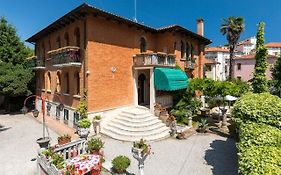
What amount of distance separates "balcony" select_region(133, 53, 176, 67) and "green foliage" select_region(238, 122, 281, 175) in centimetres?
1179

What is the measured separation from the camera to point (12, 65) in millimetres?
26953

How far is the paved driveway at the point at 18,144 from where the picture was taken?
11.9 m

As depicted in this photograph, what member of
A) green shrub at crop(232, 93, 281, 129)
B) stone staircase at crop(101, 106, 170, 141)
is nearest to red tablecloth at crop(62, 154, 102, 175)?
stone staircase at crop(101, 106, 170, 141)

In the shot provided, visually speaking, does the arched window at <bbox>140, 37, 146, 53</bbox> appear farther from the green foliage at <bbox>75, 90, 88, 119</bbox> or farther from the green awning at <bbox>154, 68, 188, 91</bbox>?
the green foliage at <bbox>75, 90, 88, 119</bbox>

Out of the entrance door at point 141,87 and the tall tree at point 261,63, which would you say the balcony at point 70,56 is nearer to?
the entrance door at point 141,87

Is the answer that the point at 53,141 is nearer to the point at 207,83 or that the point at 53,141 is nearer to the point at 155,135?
the point at 155,135

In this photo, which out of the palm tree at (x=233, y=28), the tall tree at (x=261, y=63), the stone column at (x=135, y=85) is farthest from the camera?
the palm tree at (x=233, y=28)

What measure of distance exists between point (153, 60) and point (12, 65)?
20809mm

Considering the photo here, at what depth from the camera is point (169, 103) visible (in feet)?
76.3

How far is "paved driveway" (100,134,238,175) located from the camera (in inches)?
456

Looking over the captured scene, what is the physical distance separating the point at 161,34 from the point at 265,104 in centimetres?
1687

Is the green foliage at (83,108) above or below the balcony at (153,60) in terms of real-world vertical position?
below

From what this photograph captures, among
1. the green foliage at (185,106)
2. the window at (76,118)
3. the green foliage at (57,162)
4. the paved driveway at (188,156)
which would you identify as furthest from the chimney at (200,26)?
the green foliage at (57,162)

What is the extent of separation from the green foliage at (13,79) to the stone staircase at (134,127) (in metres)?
14.7
